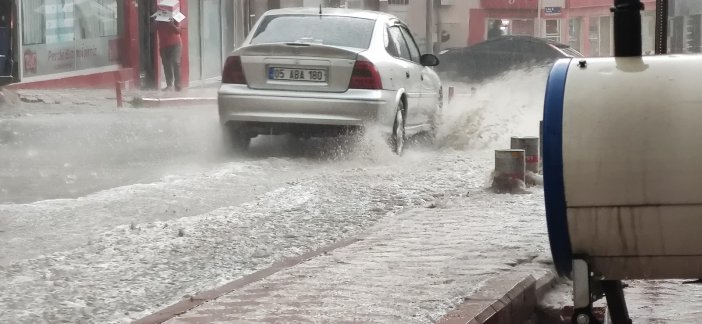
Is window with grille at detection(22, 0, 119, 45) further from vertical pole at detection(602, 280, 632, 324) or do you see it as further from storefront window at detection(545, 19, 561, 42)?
storefront window at detection(545, 19, 561, 42)

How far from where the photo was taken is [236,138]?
12.8m

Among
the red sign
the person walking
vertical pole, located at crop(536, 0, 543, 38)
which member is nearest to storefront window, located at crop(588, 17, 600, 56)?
vertical pole, located at crop(536, 0, 543, 38)

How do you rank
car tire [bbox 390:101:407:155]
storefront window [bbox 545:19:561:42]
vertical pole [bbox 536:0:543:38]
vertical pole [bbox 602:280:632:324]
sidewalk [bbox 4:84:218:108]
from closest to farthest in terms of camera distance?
vertical pole [bbox 602:280:632:324] → car tire [bbox 390:101:407:155] → sidewalk [bbox 4:84:218:108] → vertical pole [bbox 536:0:543:38] → storefront window [bbox 545:19:561:42]

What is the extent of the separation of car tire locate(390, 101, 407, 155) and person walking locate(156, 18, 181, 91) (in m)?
12.6

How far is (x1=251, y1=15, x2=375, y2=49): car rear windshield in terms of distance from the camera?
12789 millimetres

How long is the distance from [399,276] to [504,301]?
2.63ft

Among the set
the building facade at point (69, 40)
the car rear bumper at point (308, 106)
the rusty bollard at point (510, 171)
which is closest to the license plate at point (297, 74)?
the car rear bumper at point (308, 106)

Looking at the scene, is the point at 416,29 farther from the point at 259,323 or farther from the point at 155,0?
the point at 259,323

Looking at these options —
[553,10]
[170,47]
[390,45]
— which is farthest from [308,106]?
[553,10]

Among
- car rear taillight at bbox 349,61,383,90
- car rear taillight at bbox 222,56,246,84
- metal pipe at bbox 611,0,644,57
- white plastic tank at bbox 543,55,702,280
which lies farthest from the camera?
car rear taillight at bbox 222,56,246,84

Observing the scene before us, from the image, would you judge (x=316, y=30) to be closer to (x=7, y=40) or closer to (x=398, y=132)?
(x=398, y=132)

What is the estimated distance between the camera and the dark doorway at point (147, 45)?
88.5 ft

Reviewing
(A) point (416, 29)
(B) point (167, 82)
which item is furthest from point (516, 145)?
(A) point (416, 29)

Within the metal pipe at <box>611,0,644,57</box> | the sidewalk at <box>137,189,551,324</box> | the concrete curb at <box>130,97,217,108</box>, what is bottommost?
the concrete curb at <box>130,97,217,108</box>
